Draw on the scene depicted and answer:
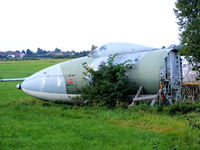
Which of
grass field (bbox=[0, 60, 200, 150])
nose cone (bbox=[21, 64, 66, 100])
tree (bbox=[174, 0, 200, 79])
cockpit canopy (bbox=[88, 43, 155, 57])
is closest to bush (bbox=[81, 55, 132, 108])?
cockpit canopy (bbox=[88, 43, 155, 57])

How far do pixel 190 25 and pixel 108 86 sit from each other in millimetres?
7771

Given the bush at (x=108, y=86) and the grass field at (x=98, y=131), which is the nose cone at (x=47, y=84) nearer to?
the bush at (x=108, y=86)

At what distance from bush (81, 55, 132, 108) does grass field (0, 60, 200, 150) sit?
1.72m

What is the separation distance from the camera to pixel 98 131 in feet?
27.9

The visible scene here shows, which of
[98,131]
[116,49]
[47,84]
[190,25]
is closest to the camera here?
[190,25]

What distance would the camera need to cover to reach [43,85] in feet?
49.8

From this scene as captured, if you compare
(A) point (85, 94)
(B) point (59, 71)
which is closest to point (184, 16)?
(A) point (85, 94)

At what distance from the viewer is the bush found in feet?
44.3

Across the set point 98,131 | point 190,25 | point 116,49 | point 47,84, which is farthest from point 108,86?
point 190,25

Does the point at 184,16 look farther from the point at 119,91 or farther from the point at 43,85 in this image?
the point at 43,85

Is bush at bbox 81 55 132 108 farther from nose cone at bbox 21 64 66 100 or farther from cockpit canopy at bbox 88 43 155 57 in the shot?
nose cone at bbox 21 64 66 100

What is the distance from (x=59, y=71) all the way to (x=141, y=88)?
164 inches

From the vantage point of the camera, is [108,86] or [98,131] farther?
[108,86]

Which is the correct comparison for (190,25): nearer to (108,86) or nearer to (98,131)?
(98,131)
